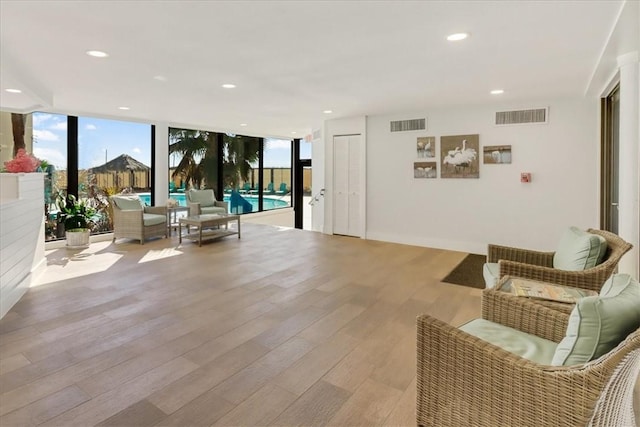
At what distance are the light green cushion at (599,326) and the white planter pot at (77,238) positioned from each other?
288 inches

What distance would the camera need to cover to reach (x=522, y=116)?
589 centimetres

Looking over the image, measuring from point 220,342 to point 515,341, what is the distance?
204 centimetres

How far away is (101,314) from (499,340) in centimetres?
334

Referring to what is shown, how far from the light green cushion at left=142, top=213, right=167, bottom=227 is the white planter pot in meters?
0.98

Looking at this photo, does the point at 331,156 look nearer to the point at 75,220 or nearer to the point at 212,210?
the point at 212,210

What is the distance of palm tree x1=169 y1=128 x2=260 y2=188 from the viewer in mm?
9141

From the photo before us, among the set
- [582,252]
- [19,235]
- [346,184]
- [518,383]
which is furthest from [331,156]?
[518,383]

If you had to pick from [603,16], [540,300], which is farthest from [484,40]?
[540,300]

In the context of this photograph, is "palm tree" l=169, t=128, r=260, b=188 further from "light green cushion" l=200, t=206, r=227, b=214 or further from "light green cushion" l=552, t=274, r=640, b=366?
"light green cushion" l=552, t=274, r=640, b=366

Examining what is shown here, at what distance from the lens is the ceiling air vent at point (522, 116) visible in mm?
5738

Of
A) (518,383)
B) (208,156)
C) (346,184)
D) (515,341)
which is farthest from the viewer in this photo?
(208,156)

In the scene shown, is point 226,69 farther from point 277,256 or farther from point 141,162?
point 141,162

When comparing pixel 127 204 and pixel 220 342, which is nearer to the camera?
pixel 220 342

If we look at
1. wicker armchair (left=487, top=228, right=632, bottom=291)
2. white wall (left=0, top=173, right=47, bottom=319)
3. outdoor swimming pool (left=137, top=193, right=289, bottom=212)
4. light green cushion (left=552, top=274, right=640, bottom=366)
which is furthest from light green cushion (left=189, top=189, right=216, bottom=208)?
light green cushion (left=552, top=274, right=640, bottom=366)
